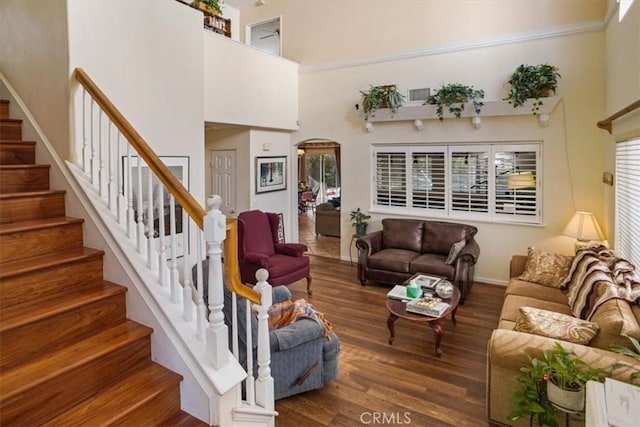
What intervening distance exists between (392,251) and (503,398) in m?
3.28

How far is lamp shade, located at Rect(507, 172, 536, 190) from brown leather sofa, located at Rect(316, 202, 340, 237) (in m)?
4.36

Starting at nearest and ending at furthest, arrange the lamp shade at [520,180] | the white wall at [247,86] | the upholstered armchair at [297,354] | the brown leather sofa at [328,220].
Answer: the upholstered armchair at [297,354]
the white wall at [247,86]
the lamp shade at [520,180]
the brown leather sofa at [328,220]

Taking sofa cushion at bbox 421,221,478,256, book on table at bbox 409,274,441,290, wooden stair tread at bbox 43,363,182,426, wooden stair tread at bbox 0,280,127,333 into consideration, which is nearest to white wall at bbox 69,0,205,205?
wooden stair tread at bbox 0,280,127,333

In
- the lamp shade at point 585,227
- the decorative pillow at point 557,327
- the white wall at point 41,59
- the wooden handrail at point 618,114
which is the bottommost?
the decorative pillow at point 557,327

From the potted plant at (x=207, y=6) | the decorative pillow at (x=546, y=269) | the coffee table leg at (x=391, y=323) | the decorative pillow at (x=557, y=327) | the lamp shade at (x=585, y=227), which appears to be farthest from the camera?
the potted plant at (x=207, y=6)

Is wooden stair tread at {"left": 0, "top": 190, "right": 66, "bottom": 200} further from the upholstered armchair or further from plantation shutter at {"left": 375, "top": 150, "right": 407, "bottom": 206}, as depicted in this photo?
plantation shutter at {"left": 375, "top": 150, "right": 407, "bottom": 206}

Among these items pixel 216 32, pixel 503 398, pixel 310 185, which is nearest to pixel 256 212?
pixel 216 32

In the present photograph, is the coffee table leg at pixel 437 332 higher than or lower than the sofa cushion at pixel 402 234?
lower

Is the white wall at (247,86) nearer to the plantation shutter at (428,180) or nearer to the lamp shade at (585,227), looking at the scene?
the plantation shutter at (428,180)

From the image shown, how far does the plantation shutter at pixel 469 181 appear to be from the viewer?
5852mm

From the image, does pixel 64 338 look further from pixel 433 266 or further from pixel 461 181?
pixel 461 181

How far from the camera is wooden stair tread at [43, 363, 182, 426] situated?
188 centimetres

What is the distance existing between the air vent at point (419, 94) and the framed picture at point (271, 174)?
249cm

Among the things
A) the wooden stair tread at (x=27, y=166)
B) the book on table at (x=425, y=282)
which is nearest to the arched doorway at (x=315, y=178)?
the book on table at (x=425, y=282)
